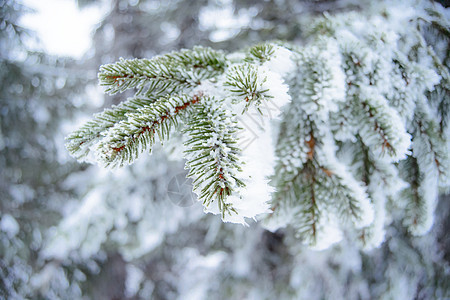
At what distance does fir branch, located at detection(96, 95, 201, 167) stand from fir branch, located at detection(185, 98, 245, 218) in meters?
0.06

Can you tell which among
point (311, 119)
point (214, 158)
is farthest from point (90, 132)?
point (311, 119)

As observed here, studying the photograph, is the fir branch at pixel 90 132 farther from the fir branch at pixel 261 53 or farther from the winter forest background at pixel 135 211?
the winter forest background at pixel 135 211

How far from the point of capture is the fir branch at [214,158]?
56 cm

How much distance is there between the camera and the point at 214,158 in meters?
0.60

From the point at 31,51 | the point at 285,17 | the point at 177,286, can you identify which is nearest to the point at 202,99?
the point at 285,17

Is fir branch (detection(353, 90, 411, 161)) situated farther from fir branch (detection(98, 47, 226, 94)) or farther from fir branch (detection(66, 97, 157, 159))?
fir branch (detection(66, 97, 157, 159))

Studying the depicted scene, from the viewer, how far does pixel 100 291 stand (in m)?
3.51

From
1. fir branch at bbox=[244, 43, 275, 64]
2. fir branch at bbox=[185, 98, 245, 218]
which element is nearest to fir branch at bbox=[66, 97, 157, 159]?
fir branch at bbox=[185, 98, 245, 218]

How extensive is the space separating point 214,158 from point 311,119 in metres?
0.45

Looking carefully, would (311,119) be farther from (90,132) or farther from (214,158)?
(90,132)

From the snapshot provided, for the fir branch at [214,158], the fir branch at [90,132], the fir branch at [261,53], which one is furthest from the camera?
the fir branch at [261,53]

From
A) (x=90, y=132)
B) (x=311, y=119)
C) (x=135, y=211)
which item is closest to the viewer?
(x=90, y=132)

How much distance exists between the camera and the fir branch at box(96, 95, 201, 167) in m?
0.58

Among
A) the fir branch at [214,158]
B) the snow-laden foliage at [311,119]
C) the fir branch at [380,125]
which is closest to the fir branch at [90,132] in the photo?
the snow-laden foliage at [311,119]
